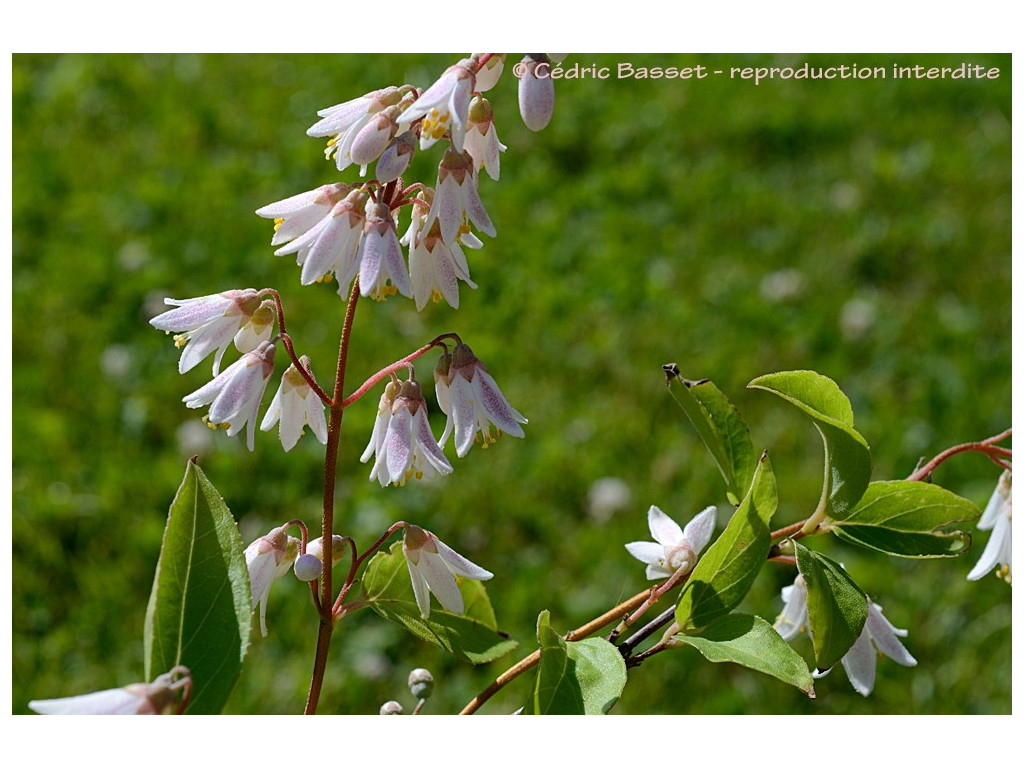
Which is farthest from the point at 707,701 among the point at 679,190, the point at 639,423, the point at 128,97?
the point at 128,97

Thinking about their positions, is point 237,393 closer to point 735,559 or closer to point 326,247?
point 326,247

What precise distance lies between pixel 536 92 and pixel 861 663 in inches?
20.6

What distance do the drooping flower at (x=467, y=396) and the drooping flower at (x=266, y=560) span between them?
14 centimetres

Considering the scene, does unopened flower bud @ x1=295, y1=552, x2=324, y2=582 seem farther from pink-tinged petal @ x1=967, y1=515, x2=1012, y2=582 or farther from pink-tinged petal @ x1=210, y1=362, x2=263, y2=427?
pink-tinged petal @ x1=967, y1=515, x2=1012, y2=582

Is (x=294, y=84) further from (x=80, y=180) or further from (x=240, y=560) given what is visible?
(x=240, y=560)

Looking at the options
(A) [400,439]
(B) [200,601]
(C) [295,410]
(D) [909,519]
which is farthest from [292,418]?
(D) [909,519]

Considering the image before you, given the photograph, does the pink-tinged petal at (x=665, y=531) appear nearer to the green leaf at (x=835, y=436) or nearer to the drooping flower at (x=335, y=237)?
the green leaf at (x=835, y=436)

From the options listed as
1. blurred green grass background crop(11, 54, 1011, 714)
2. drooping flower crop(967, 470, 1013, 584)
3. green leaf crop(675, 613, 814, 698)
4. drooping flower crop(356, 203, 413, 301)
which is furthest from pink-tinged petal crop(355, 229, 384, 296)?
blurred green grass background crop(11, 54, 1011, 714)

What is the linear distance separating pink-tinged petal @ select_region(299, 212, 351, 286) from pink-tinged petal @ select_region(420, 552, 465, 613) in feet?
0.73

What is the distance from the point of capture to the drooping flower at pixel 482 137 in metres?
0.76

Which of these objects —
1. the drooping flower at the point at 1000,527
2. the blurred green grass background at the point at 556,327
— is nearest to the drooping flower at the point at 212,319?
the drooping flower at the point at 1000,527

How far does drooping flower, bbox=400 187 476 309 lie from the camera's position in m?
0.75

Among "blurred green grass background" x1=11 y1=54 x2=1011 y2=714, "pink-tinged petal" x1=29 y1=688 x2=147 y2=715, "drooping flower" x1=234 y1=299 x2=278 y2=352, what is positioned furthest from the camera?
"blurred green grass background" x1=11 y1=54 x2=1011 y2=714

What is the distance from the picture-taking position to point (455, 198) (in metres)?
0.72
